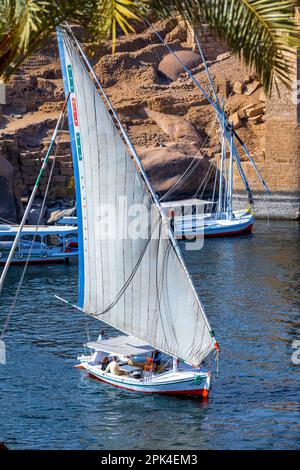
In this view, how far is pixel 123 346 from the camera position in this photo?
27.2 m

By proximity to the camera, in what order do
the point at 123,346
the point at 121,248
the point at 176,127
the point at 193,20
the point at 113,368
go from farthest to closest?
the point at 176,127 → the point at 123,346 → the point at 113,368 → the point at 121,248 → the point at 193,20

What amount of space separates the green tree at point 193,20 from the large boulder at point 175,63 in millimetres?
55237

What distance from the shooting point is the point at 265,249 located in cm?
4847

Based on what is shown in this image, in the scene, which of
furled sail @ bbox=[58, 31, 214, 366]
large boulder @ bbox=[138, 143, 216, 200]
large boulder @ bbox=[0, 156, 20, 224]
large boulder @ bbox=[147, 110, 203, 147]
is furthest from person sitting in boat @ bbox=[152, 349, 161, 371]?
large boulder @ bbox=[147, 110, 203, 147]

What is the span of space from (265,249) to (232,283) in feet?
28.1

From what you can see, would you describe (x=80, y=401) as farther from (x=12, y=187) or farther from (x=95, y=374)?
(x=12, y=187)

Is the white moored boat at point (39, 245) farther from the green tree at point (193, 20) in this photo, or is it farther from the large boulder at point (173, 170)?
the green tree at point (193, 20)

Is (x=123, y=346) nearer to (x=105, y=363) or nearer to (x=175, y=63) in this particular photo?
(x=105, y=363)

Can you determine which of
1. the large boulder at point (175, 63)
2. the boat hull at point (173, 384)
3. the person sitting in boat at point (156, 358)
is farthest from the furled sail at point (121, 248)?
the large boulder at point (175, 63)

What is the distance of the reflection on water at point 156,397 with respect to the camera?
22641 mm

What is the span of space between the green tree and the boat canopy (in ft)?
48.5

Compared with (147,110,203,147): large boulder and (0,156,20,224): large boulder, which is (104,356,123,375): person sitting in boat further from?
(147,110,203,147): large boulder

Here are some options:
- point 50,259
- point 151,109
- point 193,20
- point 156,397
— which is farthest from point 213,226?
point 193,20

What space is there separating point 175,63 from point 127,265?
4342cm
